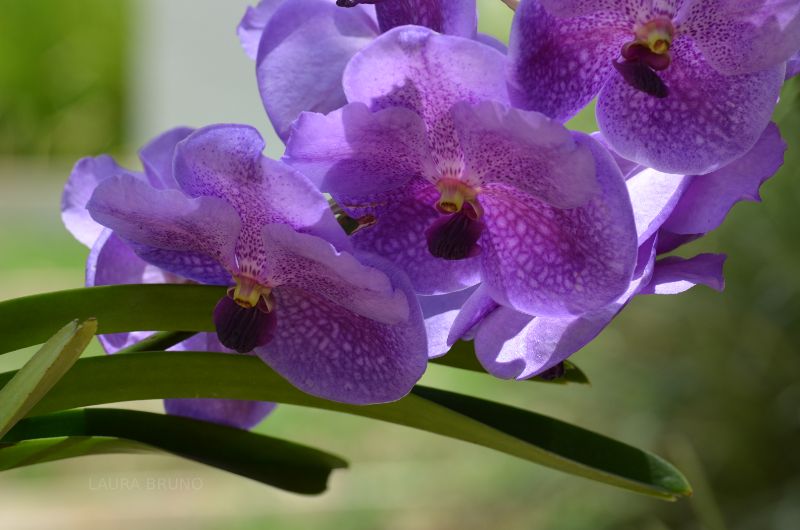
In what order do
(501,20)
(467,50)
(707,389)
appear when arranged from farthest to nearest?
(501,20) → (707,389) → (467,50)

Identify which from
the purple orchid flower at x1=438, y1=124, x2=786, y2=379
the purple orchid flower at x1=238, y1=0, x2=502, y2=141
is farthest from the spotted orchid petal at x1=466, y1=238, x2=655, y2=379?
the purple orchid flower at x1=238, y1=0, x2=502, y2=141

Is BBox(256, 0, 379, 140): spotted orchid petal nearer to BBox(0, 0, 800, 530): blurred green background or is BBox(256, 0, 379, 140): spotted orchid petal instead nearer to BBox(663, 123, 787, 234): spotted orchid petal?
BBox(663, 123, 787, 234): spotted orchid petal

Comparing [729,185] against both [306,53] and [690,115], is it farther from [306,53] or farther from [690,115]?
[306,53]

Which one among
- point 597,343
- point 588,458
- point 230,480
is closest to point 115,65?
point 230,480

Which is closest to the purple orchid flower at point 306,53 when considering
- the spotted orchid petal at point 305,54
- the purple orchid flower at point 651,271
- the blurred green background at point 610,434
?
the spotted orchid petal at point 305,54

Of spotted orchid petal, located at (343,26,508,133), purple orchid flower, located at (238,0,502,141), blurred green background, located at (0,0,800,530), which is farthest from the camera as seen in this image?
blurred green background, located at (0,0,800,530)

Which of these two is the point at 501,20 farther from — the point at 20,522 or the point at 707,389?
the point at 20,522
